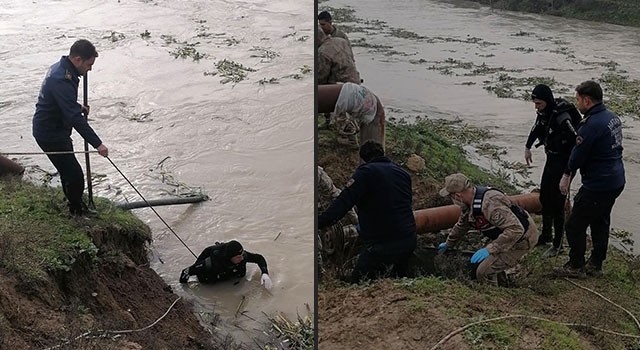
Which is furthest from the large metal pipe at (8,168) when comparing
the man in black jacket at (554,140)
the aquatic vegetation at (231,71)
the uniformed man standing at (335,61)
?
the man in black jacket at (554,140)

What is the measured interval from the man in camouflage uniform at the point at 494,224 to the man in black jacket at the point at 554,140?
1099 mm

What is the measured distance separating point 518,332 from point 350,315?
4.09 feet

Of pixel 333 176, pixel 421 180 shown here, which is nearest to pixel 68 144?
pixel 333 176

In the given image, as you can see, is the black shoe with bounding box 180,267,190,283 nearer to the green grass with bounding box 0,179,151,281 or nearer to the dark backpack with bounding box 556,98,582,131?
the green grass with bounding box 0,179,151,281

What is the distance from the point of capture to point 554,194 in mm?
6090

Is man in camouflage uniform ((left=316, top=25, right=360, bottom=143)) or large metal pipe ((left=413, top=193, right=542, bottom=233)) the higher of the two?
man in camouflage uniform ((left=316, top=25, right=360, bottom=143))

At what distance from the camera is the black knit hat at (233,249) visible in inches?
241

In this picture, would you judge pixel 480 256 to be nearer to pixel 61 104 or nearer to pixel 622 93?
pixel 61 104

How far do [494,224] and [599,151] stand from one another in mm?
1167

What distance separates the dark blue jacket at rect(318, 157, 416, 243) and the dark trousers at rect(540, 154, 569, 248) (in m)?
1.80

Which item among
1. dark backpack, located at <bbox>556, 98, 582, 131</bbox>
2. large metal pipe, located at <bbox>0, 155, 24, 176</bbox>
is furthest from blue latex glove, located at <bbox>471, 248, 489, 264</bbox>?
large metal pipe, located at <bbox>0, 155, 24, 176</bbox>

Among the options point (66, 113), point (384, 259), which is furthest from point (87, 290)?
point (384, 259)

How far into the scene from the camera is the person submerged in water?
245 inches

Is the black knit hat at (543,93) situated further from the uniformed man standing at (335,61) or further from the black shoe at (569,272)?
the uniformed man standing at (335,61)
